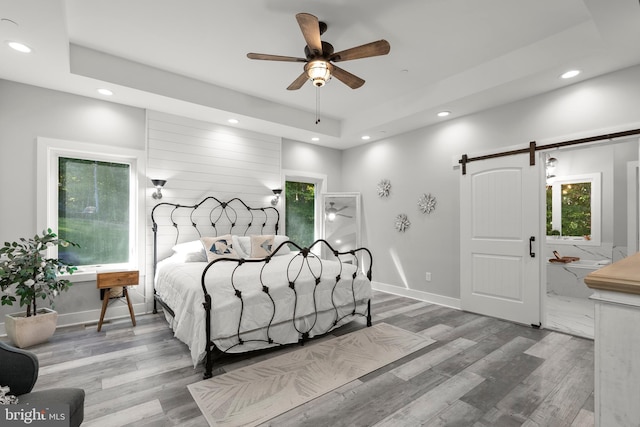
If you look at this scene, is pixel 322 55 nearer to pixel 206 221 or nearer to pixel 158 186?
pixel 158 186

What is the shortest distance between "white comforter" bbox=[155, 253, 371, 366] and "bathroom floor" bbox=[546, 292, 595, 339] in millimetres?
2375

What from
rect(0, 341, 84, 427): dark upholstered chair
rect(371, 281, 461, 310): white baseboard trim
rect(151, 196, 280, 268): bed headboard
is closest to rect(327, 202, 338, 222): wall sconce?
rect(151, 196, 280, 268): bed headboard

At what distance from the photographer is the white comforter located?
260 cm

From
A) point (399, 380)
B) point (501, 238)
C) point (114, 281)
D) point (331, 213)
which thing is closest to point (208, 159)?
point (114, 281)

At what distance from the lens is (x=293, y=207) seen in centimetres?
595

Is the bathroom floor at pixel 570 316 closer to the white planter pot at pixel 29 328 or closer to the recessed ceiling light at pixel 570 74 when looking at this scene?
the recessed ceiling light at pixel 570 74

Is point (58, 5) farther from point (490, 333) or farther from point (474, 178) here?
point (490, 333)

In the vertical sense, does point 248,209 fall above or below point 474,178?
below

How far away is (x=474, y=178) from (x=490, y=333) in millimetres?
2047

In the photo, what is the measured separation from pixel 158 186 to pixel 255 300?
246 centimetres

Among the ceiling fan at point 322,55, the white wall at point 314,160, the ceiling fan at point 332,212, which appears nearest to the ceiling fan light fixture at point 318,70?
the ceiling fan at point 322,55

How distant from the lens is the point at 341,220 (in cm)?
612

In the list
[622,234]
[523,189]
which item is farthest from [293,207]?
[622,234]
